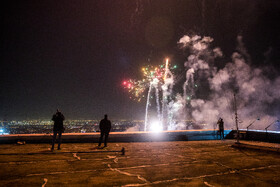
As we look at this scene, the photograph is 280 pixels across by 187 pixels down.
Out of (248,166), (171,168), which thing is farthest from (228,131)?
(171,168)

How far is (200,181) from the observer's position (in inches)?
185

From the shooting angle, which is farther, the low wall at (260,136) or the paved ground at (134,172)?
the low wall at (260,136)

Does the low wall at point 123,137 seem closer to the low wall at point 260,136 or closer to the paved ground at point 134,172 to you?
the low wall at point 260,136

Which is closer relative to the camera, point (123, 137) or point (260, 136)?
point (123, 137)

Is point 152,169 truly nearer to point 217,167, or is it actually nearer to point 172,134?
point 217,167

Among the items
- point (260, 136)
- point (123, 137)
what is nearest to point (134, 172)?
point (123, 137)

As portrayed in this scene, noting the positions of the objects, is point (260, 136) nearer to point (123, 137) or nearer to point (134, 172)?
point (123, 137)

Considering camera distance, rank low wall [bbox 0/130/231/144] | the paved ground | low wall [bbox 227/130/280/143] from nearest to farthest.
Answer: the paved ground
low wall [bbox 0/130/231/144]
low wall [bbox 227/130/280/143]

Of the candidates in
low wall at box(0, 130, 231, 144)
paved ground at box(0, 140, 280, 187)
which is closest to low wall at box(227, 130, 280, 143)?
low wall at box(0, 130, 231, 144)

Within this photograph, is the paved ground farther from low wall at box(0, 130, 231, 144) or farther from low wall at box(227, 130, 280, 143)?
low wall at box(227, 130, 280, 143)

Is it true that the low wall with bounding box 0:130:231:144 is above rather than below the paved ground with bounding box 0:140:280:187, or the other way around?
above

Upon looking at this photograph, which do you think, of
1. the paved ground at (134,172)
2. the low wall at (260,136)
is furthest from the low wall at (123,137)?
the paved ground at (134,172)

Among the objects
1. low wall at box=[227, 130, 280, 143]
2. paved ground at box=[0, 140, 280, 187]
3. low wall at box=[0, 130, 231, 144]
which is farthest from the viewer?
low wall at box=[227, 130, 280, 143]

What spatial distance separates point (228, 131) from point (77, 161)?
14.2m
